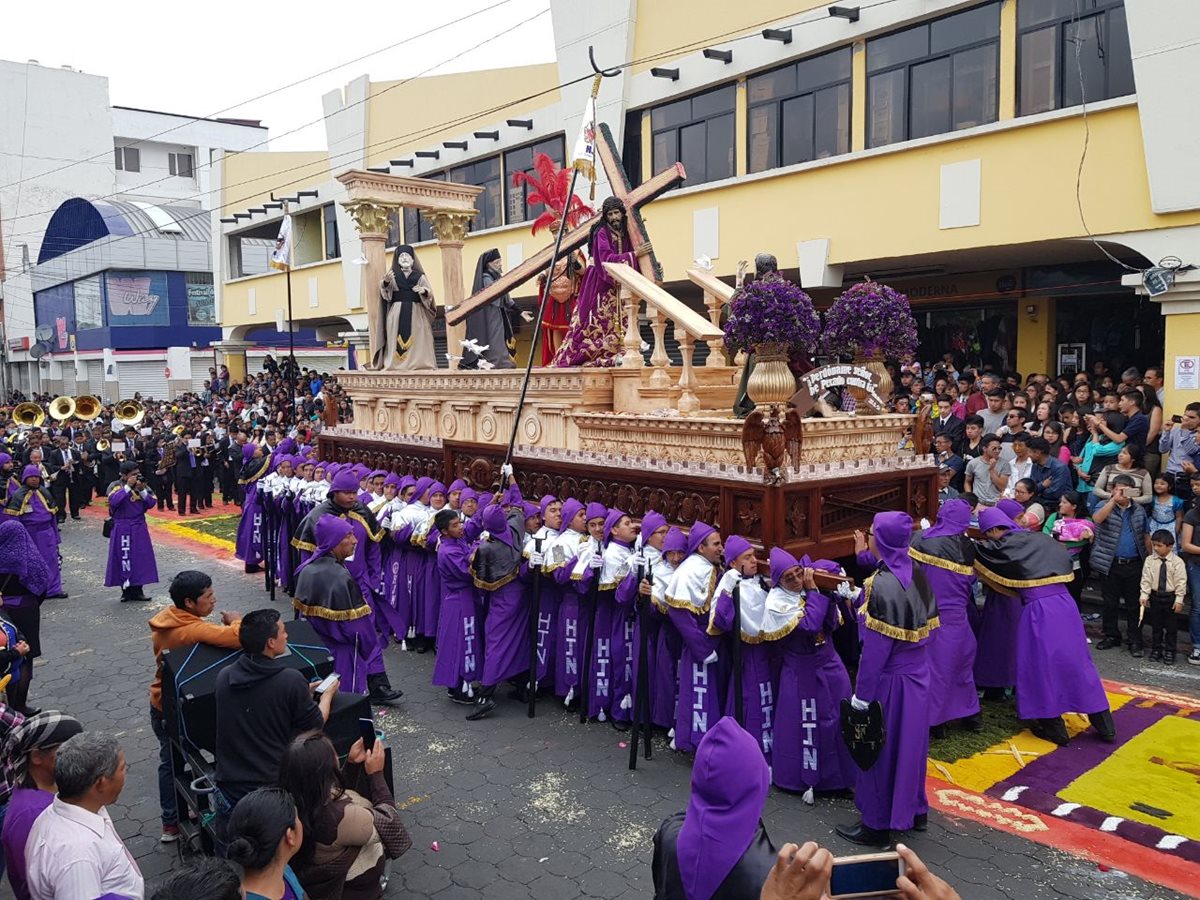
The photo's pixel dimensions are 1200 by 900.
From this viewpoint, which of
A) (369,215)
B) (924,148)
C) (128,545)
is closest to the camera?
(128,545)

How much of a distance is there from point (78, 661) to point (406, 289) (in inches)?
246

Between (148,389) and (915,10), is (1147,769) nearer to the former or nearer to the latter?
(915,10)

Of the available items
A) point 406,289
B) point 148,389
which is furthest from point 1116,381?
point 148,389

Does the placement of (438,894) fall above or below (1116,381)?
below

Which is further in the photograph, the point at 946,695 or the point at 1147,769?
the point at 946,695

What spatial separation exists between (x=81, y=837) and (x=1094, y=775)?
232 inches

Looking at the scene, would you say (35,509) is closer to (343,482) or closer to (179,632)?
(343,482)

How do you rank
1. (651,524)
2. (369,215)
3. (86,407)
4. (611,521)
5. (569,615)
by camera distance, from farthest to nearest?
1. (86,407)
2. (369,215)
3. (569,615)
4. (611,521)
5. (651,524)

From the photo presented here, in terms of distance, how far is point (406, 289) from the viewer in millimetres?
12734

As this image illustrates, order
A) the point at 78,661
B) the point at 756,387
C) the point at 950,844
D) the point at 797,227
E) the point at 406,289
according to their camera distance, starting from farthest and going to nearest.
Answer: the point at 797,227 → the point at 406,289 → the point at 78,661 → the point at 756,387 → the point at 950,844

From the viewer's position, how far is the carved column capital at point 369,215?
1271cm

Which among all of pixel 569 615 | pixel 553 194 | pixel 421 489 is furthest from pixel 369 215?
pixel 569 615

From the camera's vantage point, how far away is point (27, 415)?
23016mm

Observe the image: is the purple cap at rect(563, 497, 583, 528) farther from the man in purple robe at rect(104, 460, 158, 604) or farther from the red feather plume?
the man in purple robe at rect(104, 460, 158, 604)
